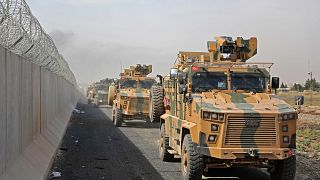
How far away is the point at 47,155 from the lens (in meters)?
9.97

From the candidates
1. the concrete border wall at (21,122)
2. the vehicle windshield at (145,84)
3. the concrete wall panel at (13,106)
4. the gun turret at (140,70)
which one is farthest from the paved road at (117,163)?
the gun turret at (140,70)

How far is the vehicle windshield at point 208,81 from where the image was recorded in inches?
394

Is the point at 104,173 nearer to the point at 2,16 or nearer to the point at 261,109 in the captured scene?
the point at 261,109

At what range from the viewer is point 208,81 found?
10.1 meters

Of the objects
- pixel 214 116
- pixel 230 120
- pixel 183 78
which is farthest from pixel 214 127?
pixel 183 78

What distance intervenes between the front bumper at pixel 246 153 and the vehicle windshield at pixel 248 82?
6.13 feet

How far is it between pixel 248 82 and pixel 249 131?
188 cm

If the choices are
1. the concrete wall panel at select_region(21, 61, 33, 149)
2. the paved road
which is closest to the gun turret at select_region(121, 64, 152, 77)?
the paved road

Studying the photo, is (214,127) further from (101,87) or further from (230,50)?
(101,87)

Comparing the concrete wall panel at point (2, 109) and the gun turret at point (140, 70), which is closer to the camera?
the concrete wall panel at point (2, 109)

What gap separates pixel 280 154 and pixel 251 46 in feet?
12.2

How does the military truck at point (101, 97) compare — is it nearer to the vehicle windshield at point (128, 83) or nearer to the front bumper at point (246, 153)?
the vehicle windshield at point (128, 83)

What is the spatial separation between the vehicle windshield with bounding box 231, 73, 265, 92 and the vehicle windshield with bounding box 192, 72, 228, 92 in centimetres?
21

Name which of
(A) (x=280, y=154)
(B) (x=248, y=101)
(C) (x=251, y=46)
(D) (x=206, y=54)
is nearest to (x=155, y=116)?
(D) (x=206, y=54)
